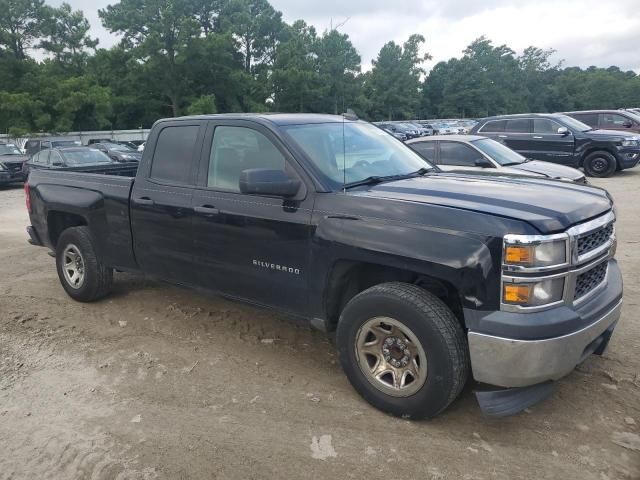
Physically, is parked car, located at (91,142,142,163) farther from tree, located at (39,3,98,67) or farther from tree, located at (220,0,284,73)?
tree, located at (220,0,284,73)

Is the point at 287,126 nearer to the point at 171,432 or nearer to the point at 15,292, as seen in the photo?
the point at 171,432

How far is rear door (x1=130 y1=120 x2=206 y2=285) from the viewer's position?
441 centimetres

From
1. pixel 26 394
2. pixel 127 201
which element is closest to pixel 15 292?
pixel 127 201

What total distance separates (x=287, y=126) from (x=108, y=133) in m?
39.6

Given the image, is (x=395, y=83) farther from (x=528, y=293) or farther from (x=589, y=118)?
(x=528, y=293)

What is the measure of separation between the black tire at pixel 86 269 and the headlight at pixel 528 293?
394 centimetres

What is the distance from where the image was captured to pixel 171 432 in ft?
10.8

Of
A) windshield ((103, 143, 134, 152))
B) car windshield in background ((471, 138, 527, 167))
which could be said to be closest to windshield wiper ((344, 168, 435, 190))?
car windshield in background ((471, 138, 527, 167))

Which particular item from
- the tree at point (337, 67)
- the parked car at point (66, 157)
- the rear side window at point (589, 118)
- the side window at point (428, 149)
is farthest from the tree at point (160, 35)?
the side window at point (428, 149)

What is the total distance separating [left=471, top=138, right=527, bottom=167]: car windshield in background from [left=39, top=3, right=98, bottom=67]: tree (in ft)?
159

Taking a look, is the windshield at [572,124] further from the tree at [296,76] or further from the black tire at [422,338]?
the tree at [296,76]

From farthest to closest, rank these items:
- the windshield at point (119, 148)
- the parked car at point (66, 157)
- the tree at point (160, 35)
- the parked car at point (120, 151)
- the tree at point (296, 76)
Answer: the tree at point (296, 76)
the tree at point (160, 35)
the windshield at point (119, 148)
the parked car at point (120, 151)
the parked car at point (66, 157)

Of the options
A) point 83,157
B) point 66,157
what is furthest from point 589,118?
point 66,157

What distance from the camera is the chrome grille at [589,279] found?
312cm
